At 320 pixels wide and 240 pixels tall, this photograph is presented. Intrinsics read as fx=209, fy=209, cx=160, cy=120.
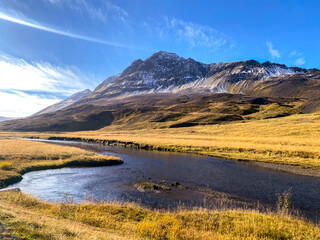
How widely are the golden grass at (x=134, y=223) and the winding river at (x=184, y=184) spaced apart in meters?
4.82

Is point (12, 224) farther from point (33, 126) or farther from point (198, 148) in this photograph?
point (33, 126)

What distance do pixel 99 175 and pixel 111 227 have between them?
21182mm

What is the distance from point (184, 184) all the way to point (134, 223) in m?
15.7

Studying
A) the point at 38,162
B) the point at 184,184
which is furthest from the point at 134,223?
the point at 38,162

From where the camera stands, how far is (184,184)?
97.9 ft

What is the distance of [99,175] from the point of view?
34188mm

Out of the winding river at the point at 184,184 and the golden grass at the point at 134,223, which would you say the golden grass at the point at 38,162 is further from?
the golden grass at the point at 134,223

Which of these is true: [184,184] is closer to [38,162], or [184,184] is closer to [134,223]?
[134,223]

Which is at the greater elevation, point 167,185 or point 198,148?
point 198,148

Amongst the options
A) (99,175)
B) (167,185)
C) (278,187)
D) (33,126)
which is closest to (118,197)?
(167,185)

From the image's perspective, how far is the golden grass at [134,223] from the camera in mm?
10894

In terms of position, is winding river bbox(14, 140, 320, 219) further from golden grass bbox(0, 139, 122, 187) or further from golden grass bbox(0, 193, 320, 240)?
golden grass bbox(0, 193, 320, 240)

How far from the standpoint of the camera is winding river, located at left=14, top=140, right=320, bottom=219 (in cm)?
2309

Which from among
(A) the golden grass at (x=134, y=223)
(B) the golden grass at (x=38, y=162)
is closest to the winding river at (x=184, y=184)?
(B) the golden grass at (x=38, y=162)
